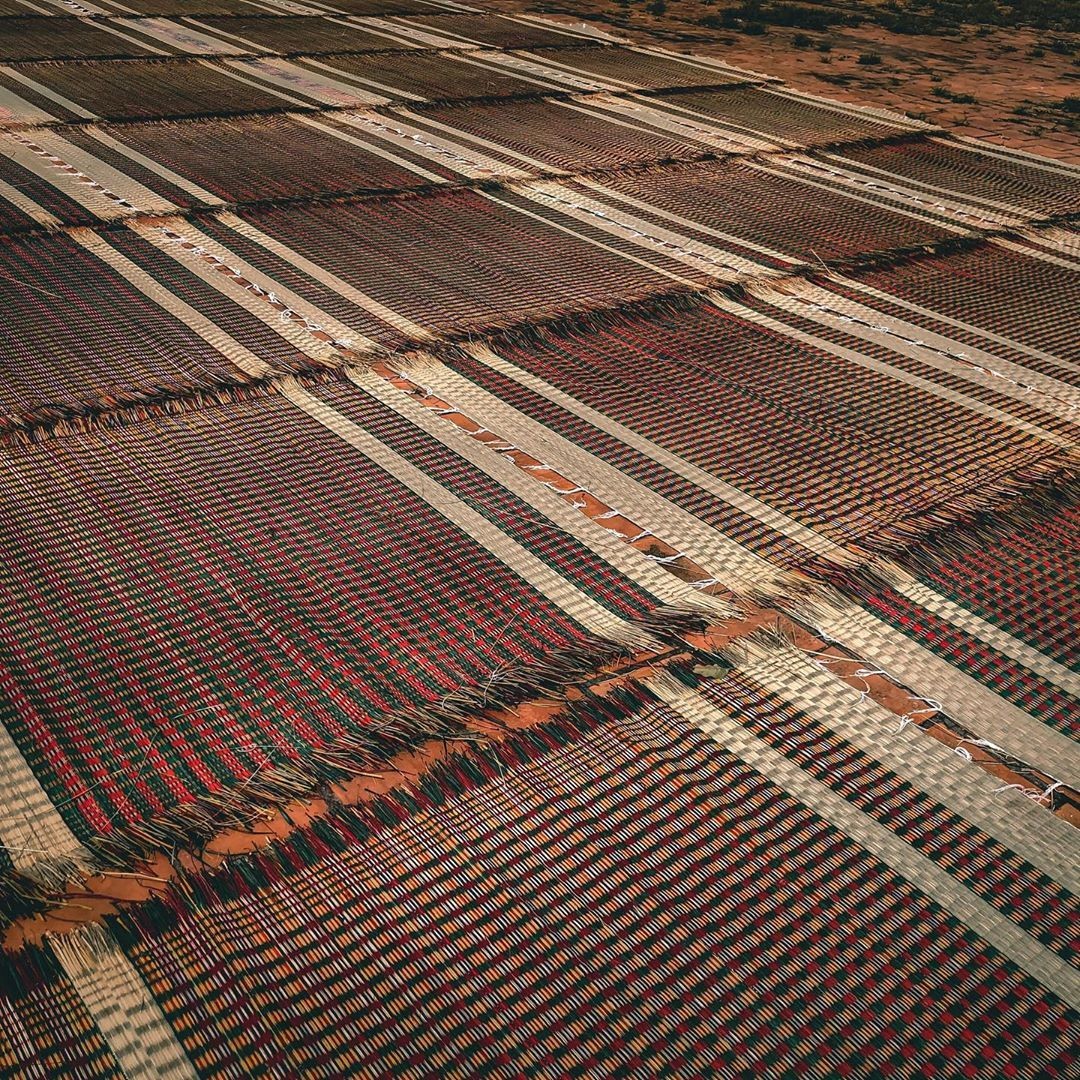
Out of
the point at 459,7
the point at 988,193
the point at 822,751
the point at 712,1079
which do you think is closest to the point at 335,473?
the point at 822,751

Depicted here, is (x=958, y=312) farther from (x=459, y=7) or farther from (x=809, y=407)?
(x=459, y=7)

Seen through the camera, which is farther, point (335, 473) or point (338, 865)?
point (335, 473)

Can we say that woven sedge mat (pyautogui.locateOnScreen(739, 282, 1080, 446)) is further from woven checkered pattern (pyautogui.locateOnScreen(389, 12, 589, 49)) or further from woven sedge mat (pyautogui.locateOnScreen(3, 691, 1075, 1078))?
woven checkered pattern (pyautogui.locateOnScreen(389, 12, 589, 49))

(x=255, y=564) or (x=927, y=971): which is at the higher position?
(x=255, y=564)

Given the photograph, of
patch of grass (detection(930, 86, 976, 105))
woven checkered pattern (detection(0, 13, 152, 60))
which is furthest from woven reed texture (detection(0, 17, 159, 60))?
patch of grass (detection(930, 86, 976, 105))

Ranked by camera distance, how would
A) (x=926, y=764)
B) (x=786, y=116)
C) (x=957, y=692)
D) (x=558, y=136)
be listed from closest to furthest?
(x=926, y=764) < (x=957, y=692) < (x=558, y=136) < (x=786, y=116)

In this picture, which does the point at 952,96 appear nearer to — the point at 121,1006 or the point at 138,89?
the point at 138,89

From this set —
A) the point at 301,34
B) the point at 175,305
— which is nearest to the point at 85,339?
the point at 175,305
